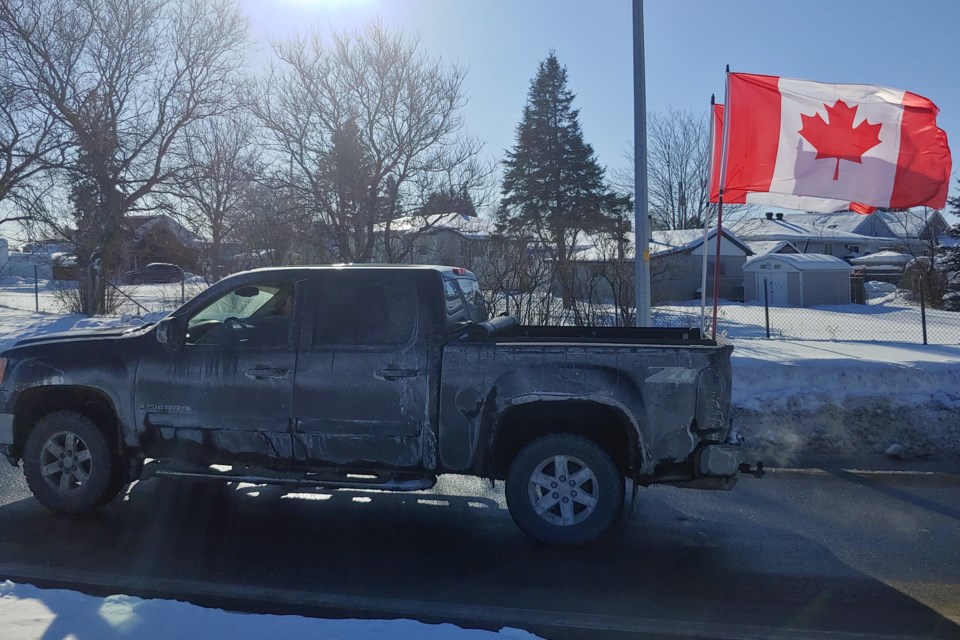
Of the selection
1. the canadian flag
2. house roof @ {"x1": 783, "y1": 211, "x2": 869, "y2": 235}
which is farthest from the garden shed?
house roof @ {"x1": 783, "y1": 211, "x2": 869, "y2": 235}

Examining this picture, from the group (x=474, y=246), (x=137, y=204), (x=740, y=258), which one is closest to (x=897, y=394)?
(x=474, y=246)

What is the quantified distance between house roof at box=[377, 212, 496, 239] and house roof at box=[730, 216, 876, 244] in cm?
3290

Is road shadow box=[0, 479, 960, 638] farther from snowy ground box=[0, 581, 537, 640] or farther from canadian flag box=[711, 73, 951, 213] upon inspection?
canadian flag box=[711, 73, 951, 213]

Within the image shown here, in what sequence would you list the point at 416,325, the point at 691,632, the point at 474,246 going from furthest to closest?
the point at 474,246
the point at 416,325
the point at 691,632

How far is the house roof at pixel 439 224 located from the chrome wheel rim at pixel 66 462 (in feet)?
40.6

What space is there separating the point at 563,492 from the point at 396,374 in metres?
1.44

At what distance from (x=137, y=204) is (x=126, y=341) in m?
19.7

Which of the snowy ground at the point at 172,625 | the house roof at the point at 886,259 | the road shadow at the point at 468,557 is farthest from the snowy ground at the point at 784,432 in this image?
the house roof at the point at 886,259

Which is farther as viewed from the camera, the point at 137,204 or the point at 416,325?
the point at 137,204

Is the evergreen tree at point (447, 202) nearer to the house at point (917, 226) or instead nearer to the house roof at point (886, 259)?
the house at point (917, 226)

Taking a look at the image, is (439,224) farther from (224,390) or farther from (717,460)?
(717,460)

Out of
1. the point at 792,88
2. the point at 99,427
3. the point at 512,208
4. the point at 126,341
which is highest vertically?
the point at 512,208

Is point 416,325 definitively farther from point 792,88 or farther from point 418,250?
point 418,250

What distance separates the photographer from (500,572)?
535 centimetres
